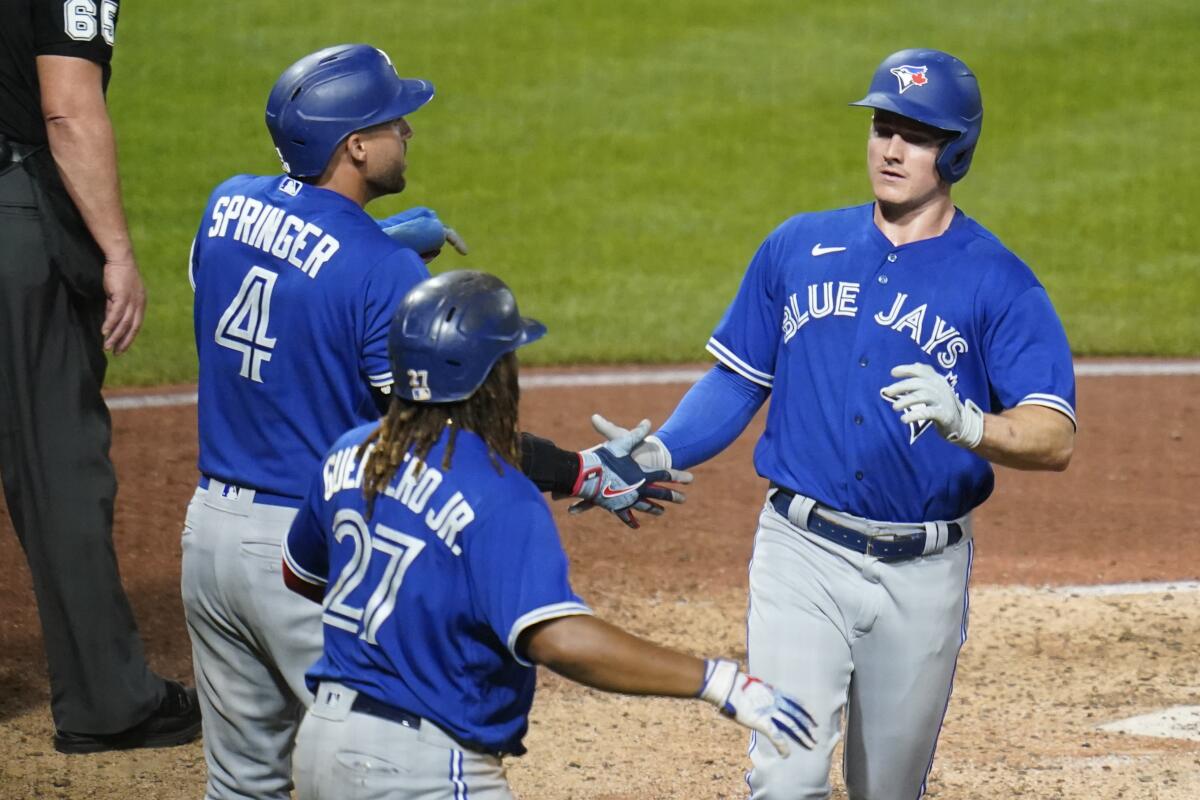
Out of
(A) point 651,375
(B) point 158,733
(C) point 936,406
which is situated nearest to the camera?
(C) point 936,406

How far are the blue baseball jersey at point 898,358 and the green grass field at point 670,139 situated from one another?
255 inches

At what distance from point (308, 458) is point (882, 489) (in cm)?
137

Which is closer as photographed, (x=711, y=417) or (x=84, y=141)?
(x=711, y=417)

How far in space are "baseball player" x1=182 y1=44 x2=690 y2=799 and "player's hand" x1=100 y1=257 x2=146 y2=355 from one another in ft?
2.90

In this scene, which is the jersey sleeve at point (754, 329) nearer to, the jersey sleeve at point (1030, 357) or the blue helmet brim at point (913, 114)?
the blue helmet brim at point (913, 114)

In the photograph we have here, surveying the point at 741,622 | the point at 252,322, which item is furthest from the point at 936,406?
the point at 741,622

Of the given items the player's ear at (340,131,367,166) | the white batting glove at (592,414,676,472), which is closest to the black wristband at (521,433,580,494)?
the white batting glove at (592,414,676,472)

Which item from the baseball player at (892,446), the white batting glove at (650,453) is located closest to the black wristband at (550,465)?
the white batting glove at (650,453)

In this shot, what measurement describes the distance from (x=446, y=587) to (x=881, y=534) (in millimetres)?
1376

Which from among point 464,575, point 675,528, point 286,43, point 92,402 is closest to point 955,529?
point 464,575

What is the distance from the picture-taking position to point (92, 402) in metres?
5.20

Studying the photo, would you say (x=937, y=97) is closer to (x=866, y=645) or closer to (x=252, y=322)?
(x=866, y=645)

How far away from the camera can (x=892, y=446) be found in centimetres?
420

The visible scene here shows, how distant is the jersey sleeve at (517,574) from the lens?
3150 mm
